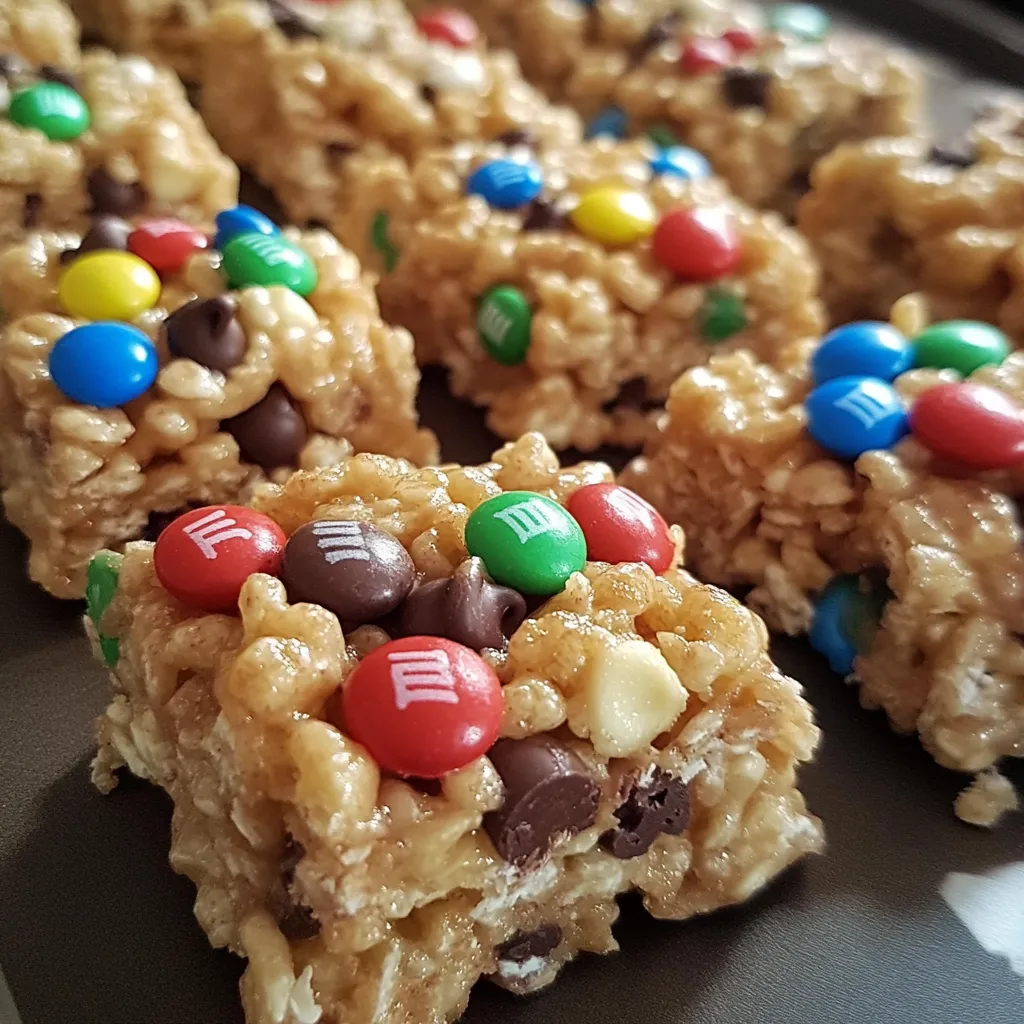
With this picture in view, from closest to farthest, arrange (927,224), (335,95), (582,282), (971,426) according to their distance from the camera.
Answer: (971,426), (582,282), (927,224), (335,95)

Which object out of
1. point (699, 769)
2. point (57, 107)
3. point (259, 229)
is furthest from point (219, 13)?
point (699, 769)

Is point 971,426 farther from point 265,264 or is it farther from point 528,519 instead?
point 265,264

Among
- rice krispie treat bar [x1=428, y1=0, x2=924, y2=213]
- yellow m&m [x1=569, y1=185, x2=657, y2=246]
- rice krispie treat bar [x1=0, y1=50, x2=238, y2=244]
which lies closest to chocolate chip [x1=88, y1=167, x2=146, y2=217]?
rice krispie treat bar [x1=0, y1=50, x2=238, y2=244]

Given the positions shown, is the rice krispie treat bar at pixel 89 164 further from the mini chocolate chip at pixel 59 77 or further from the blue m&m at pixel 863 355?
the blue m&m at pixel 863 355

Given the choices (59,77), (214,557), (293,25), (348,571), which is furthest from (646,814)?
(293,25)

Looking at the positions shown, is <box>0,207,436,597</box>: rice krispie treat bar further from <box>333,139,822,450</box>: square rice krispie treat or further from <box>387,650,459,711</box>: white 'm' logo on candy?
<box>387,650,459,711</box>: white 'm' logo on candy
